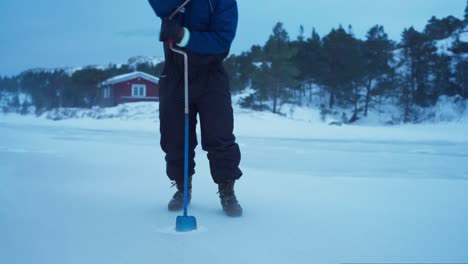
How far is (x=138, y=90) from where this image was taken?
27016 mm

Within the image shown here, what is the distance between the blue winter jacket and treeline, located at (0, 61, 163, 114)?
11015mm

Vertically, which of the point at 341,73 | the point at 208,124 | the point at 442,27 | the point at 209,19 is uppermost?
the point at 442,27

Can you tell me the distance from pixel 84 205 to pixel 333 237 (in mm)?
1356

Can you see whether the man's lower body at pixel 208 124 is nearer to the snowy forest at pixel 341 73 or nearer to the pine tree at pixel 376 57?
the snowy forest at pixel 341 73

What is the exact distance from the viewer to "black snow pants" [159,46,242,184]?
2.14 m

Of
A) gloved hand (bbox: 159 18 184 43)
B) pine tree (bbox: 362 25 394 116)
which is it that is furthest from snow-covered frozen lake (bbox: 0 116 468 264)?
pine tree (bbox: 362 25 394 116)

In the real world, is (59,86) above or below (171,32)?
above

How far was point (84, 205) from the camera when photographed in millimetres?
2203

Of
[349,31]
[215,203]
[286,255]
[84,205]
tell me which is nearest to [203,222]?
[215,203]

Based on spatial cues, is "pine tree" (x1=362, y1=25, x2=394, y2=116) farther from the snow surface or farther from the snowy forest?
the snow surface

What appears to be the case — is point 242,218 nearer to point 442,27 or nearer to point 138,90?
point 138,90

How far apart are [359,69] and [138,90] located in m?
14.9

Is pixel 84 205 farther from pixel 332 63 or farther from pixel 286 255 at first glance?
pixel 332 63

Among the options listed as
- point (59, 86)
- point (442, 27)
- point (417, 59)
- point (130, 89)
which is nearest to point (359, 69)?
point (417, 59)
